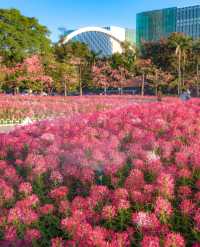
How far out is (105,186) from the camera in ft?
10.6

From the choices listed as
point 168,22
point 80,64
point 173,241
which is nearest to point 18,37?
point 80,64

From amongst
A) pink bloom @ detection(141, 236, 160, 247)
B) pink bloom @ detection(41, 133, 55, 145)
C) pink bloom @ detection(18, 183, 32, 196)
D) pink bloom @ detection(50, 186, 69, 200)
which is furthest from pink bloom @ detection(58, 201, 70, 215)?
pink bloom @ detection(41, 133, 55, 145)

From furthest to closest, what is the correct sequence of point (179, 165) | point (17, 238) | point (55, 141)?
point (55, 141)
point (179, 165)
point (17, 238)

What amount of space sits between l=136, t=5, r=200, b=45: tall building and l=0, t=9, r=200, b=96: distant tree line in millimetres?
57942

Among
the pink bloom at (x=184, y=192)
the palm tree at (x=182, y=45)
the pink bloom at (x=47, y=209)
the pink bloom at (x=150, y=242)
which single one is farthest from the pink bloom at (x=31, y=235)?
the palm tree at (x=182, y=45)

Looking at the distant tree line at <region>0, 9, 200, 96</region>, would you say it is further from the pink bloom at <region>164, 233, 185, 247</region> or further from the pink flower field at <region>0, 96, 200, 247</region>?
the pink bloom at <region>164, 233, 185, 247</region>

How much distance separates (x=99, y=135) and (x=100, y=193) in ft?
6.00

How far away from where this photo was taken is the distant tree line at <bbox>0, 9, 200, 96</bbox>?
121 feet

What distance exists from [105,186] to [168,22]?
11295cm

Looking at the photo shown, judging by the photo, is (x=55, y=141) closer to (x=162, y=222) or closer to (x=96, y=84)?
(x=162, y=222)

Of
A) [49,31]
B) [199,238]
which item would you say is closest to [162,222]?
Result: [199,238]

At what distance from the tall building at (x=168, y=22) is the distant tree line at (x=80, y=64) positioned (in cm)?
5794

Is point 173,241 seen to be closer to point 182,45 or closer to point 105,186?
point 105,186

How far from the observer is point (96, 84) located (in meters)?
45.9
